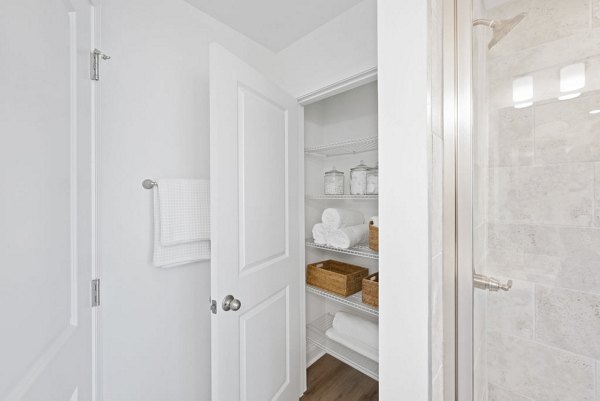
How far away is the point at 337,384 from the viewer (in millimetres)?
1756

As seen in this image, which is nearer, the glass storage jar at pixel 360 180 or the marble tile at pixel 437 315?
the marble tile at pixel 437 315

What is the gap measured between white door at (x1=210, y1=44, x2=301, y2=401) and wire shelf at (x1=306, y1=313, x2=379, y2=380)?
265 millimetres

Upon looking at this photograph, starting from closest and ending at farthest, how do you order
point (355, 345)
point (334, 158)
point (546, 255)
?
point (546, 255)
point (355, 345)
point (334, 158)

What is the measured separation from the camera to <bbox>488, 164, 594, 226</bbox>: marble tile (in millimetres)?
843

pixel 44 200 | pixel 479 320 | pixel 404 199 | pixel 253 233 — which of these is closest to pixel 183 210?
pixel 253 233

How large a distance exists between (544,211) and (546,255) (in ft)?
0.53

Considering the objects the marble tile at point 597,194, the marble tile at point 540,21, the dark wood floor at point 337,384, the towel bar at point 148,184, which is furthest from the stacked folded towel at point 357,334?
the marble tile at point 540,21

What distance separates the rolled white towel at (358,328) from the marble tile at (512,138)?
1103 millimetres

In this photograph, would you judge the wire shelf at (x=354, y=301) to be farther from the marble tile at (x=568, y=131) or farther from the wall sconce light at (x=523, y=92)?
the wall sconce light at (x=523, y=92)

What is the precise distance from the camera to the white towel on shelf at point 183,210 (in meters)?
1.14

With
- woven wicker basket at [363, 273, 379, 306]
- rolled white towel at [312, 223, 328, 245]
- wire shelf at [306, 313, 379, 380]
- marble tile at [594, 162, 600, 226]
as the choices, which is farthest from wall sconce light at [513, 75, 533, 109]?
wire shelf at [306, 313, 379, 380]

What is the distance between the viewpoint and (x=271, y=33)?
5.10 feet

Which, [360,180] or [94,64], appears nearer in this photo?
[94,64]

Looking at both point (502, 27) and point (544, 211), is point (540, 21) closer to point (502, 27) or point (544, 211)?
point (502, 27)
